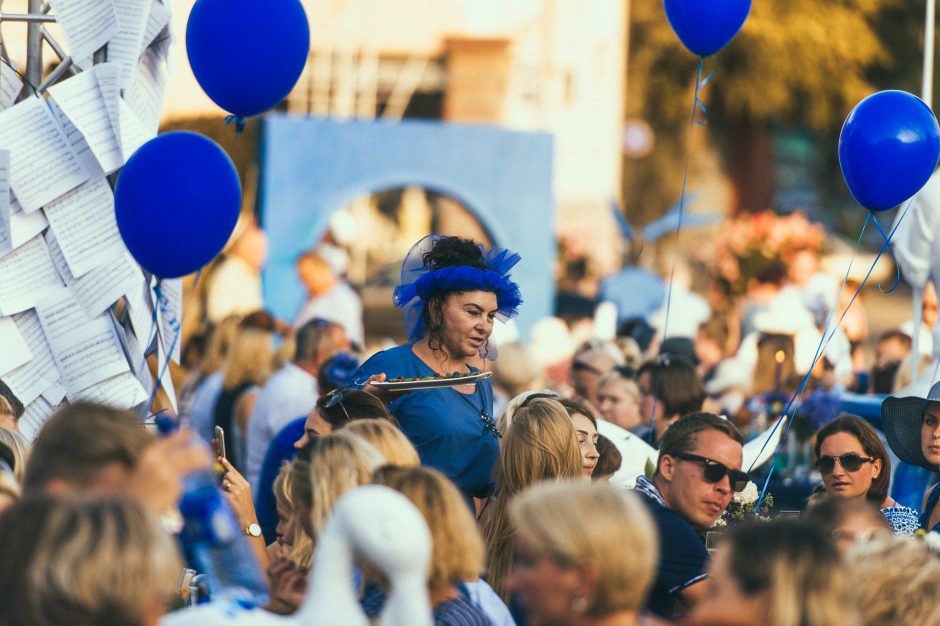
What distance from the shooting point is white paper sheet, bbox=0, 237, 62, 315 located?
5.16 m

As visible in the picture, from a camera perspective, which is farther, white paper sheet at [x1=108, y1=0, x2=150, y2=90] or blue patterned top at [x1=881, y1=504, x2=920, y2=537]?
white paper sheet at [x1=108, y1=0, x2=150, y2=90]

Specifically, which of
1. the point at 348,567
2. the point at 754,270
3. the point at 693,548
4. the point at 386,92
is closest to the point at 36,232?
the point at 693,548

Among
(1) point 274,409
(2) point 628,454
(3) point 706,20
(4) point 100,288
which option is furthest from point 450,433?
(3) point 706,20

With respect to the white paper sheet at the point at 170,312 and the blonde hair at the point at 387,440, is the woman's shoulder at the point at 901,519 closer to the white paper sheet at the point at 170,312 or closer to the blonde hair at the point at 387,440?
the blonde hair at the point at 387,440

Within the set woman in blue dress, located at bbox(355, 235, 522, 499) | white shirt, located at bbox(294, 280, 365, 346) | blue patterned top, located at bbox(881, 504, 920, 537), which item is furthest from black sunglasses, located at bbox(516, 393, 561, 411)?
white shirt, located at bbox(294, 280, 365, 346)

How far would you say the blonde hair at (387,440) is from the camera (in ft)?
12.7

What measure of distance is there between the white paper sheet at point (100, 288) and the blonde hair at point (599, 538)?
2.68 metres

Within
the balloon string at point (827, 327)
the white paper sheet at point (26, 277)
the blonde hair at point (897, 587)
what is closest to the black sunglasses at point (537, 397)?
the balloon string at point (827, 327)

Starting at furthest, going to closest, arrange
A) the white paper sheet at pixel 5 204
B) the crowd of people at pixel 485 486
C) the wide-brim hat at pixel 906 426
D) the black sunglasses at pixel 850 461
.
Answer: the wide-brim hat at pixel 906 426 < the black sunglasses at pixel 850 461 < the white paper sheet at pixel 5 204 < the crowd of people at pixel 485 486

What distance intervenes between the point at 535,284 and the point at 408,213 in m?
5.80

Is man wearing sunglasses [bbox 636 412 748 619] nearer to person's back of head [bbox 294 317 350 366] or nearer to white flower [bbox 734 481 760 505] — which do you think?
white flower [bbox 734 481 760 505]

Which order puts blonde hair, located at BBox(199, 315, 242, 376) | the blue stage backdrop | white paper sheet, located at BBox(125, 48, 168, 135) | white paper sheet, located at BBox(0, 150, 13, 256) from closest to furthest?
white paper sheet, located at BBox(0, 150, 13, 256), white paper sheet, located at BBox(125, 48, 168, 135), blonde hair, located at BBox(199, 315, 242, 376), the blue stage backdrop

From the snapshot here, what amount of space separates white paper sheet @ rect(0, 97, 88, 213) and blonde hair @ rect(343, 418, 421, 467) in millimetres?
1774

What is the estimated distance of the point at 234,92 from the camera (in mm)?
5434
